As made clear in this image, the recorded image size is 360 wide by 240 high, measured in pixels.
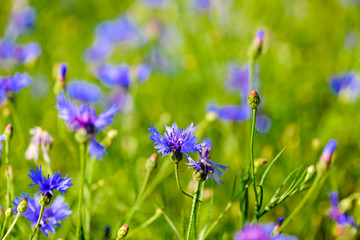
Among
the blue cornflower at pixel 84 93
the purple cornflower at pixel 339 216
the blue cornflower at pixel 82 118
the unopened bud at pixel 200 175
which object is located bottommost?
the purple cornflower at pixel 339 216

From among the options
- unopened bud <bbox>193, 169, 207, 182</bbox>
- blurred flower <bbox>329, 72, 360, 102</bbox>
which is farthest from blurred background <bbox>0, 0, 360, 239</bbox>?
unopened bud <bbox>193, 169, 207, 182</bbox>

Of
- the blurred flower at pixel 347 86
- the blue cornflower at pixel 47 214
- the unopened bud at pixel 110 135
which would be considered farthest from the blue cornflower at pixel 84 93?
the blurred flower at pixel 347 86

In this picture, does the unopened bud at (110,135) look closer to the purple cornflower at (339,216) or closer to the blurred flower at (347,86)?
the purple cornflower at (339,216)

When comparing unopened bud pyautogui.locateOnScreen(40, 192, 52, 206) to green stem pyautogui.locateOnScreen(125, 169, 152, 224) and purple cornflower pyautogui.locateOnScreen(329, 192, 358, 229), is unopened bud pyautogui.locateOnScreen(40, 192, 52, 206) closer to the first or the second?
green stem pyautogui.locateOnScreen(125, 169, 152, 224)

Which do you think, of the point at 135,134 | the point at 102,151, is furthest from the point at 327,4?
the point at 102,151

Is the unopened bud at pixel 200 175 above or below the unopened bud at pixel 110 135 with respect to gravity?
below

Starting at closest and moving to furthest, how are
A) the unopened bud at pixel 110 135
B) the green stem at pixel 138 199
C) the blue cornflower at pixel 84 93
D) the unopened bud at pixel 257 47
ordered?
the green stem at pixel 138 199, the unopened bud at pixel 110 135, the unopened bud at pixel 257 47, the blue cornflower at pixel 84 93

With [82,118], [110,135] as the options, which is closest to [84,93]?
[110,135]
